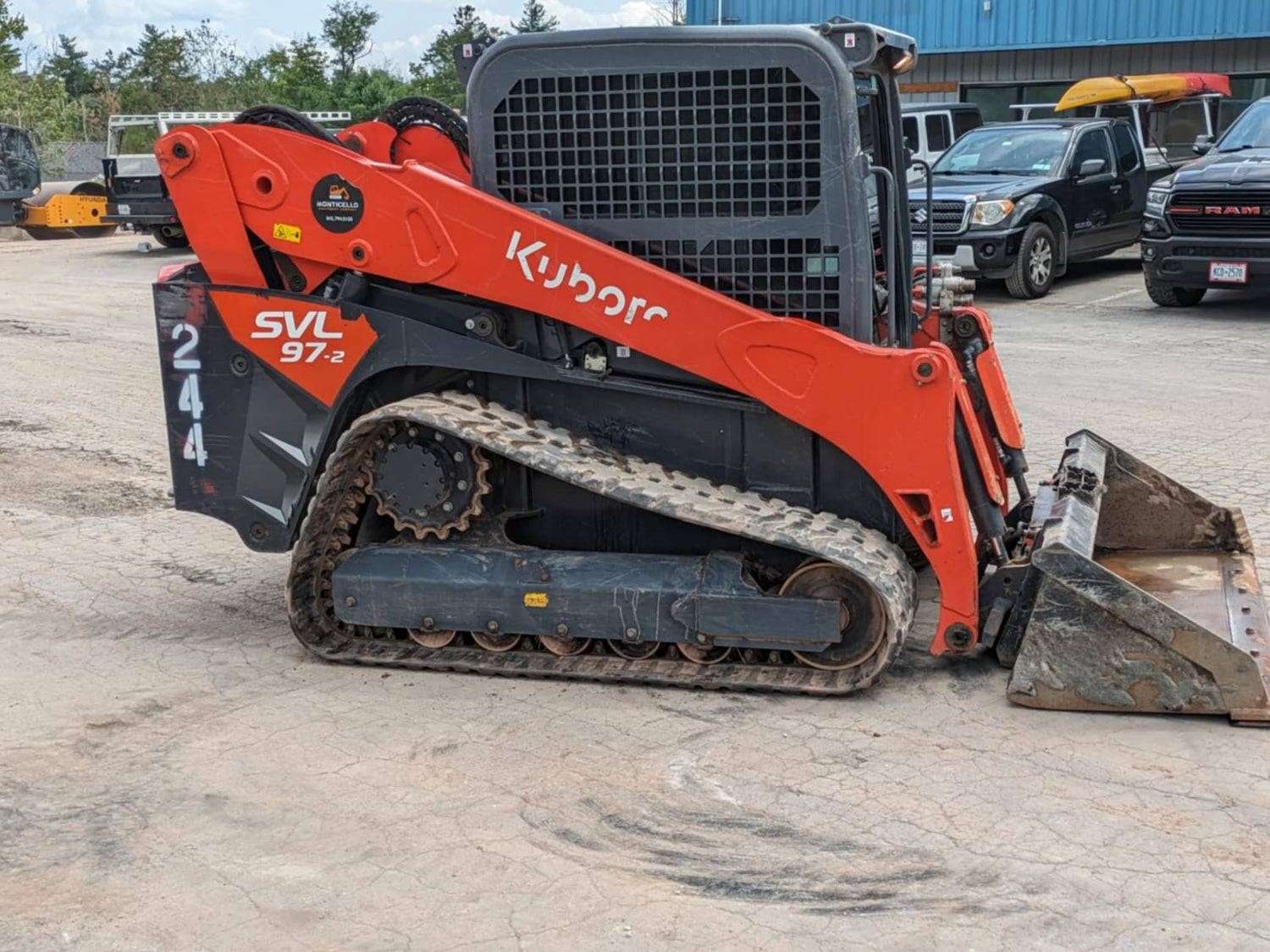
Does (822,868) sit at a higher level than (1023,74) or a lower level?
lower

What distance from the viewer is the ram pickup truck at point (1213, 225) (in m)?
12.9

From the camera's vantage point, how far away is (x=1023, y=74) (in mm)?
27562

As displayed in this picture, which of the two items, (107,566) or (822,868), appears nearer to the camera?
(822,868)

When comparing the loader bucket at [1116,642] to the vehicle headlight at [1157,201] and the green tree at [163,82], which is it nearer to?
the vehicle headlight at [1157,201]

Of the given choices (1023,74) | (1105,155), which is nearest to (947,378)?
(1105,155)

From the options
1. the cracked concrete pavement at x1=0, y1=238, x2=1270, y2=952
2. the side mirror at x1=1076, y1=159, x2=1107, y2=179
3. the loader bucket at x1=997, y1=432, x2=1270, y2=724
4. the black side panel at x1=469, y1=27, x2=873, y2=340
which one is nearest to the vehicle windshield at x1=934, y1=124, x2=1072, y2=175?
the side mirror at x1=1076, y1=159, x2=1107, y2=179

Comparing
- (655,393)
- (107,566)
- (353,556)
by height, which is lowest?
(107,566)

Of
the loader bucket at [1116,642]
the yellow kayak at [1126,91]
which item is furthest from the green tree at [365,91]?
the loader bucket at [1116,642]

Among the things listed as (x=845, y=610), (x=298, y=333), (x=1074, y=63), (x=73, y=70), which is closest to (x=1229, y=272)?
(x=845, y=610)

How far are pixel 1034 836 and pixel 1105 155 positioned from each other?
13978 mm

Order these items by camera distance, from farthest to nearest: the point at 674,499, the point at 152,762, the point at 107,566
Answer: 1. the point at 107,566
2. the point at 674,499
3. the point at 152,762

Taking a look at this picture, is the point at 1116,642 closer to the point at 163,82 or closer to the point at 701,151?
the point at 701,151

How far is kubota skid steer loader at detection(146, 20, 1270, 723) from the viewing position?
15.9 ft

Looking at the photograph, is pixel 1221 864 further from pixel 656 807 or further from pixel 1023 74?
pixel 1023 74
